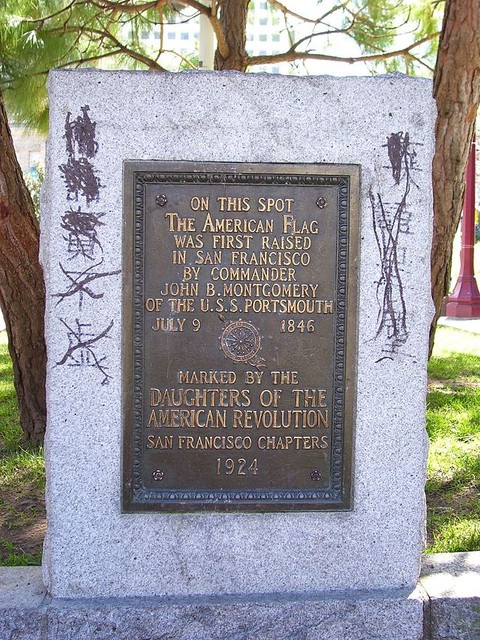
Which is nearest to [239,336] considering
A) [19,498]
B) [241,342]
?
[241,342]

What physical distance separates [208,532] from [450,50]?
378 centimetres

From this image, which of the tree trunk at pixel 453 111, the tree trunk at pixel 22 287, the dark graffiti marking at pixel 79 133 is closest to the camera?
the dark graffiti marking at pixel 79 133

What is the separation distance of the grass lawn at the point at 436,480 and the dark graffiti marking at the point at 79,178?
1.68 m

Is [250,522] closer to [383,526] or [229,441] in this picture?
[229,441]

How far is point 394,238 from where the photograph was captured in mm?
2877

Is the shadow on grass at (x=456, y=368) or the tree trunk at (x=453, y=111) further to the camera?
the shadow on grass at (x=456, y=368)

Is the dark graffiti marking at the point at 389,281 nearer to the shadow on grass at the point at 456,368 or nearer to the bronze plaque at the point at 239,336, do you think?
the bronze plaque at the point at 239,336

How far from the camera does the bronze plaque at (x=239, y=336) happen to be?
9.42 feet

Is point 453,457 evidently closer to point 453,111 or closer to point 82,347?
point 453,111

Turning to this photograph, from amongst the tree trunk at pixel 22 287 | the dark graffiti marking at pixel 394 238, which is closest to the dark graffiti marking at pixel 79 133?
the dark graffiti marking at pixel 394 238

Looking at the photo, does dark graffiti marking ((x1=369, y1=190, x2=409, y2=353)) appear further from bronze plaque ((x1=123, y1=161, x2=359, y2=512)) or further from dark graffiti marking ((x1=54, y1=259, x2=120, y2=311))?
dark graffiti marking ((x1=54, y1=259, x2=120, y2=311))

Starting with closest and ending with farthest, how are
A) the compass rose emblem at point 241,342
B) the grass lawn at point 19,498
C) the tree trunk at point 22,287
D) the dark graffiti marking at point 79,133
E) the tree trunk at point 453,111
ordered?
the dark graffiti marking at point 79,133, the compass rose emblem at point 241,342, the grass lawn at point 19,498, the tree trunk at point 22,287, the tree trunk at point 453,111

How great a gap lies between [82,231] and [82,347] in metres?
0.41

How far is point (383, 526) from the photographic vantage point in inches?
116
